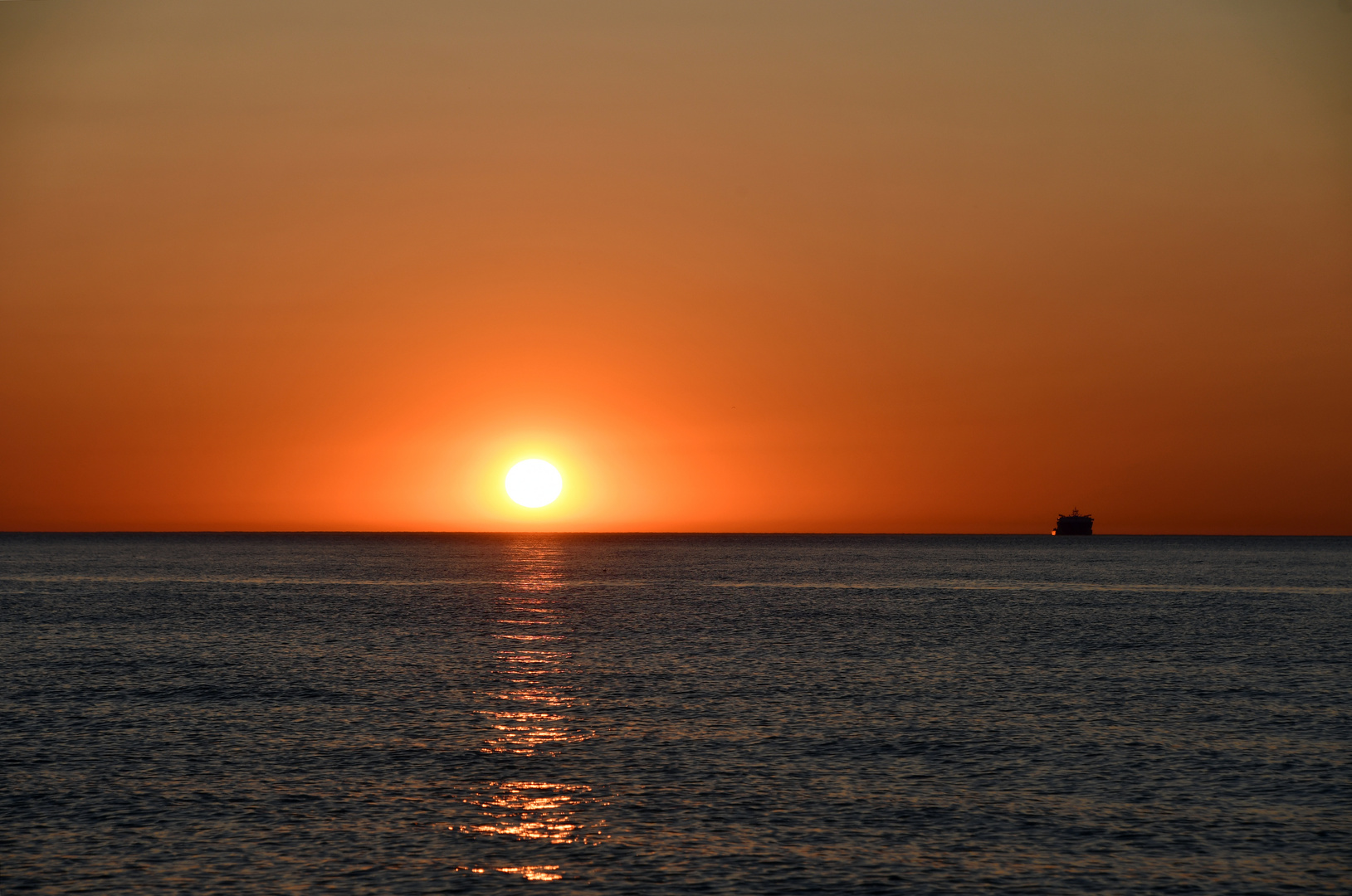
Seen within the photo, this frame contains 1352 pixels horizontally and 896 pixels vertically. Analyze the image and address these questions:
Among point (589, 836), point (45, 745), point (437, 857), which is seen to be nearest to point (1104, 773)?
point (589, 836)

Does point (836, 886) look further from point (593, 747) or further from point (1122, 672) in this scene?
point (1122, 672)

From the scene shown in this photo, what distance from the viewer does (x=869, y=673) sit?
50156 millimetres

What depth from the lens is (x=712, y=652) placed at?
58438 mm

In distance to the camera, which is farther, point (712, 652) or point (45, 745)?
point (712, 652)

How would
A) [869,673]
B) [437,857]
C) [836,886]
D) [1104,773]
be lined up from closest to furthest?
[836,886] → [437,857] → [1104,773] → [869,673]

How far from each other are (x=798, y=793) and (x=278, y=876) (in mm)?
11504

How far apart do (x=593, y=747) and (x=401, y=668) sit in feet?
70.1

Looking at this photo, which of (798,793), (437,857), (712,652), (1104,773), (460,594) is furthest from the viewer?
(460,594)

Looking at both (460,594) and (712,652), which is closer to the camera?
Answer: (712,652)

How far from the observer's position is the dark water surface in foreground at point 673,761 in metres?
21.7

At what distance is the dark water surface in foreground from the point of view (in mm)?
21734

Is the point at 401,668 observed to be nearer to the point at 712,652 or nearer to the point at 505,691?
the point at 505,691

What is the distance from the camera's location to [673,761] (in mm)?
30578

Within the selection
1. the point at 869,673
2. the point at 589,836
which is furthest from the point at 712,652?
the point at 589,836
